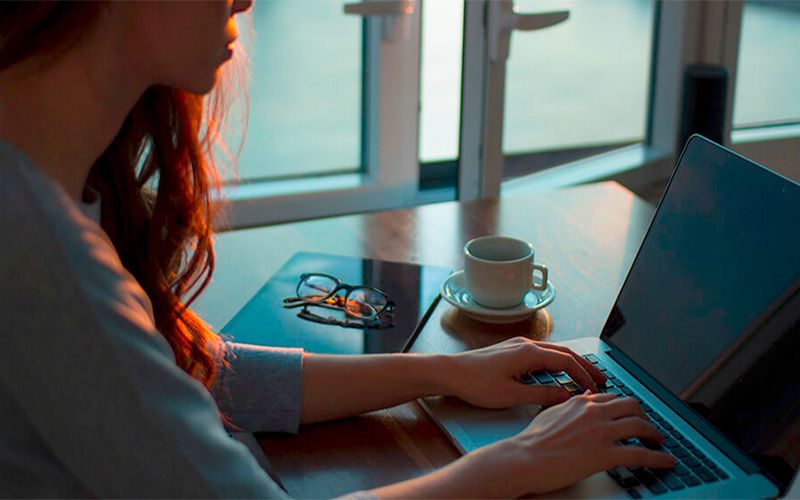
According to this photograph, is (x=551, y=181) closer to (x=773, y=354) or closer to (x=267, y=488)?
(x=773, y=354)

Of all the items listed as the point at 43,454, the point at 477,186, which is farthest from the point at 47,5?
the point at 477,186

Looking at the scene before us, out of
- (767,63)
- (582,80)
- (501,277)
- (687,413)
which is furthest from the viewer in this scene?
(767,63)

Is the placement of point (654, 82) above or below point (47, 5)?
below

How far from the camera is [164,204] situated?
1.04m

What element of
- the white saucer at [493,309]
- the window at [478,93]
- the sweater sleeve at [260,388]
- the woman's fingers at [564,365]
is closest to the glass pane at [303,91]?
the window at [478,93]

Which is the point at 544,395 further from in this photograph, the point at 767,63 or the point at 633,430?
the point at 767,63

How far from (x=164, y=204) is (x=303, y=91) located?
5.25ft

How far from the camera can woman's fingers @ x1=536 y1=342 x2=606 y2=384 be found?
992mm

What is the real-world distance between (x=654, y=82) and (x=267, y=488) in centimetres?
256

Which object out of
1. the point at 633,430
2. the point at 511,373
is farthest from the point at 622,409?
the point at 511,373

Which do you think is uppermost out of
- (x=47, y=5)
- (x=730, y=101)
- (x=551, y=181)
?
(x=47, y=5)

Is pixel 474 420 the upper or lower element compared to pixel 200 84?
lower

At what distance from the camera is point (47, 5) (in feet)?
2.35

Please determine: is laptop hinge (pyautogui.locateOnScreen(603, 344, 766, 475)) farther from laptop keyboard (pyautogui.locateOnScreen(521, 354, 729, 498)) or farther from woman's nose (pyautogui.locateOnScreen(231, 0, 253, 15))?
woman's nose (pyautogui.locateOnScreen(231, 0, 253, 15))
